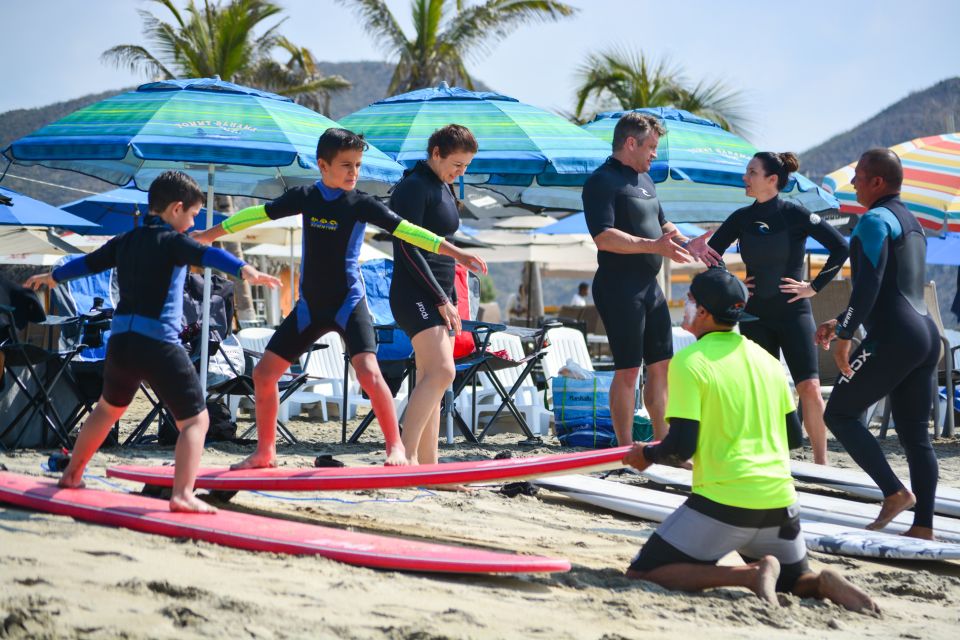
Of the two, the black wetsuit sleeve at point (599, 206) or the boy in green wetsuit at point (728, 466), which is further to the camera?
the black wetsuit sleeve at point (599, 206)

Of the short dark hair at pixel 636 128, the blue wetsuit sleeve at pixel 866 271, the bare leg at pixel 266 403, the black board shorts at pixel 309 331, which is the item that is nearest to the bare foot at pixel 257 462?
the bare leg at pixel 266 403

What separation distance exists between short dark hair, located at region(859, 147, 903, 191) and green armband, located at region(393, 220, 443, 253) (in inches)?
87.3

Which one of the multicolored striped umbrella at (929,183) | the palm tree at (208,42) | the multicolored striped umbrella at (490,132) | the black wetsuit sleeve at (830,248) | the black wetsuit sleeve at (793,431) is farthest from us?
the palm tree at (208,42)

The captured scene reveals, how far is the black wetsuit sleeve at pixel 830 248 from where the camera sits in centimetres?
694

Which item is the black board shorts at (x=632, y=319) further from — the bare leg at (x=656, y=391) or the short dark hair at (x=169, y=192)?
the short dark hair at (x=169, y=192)

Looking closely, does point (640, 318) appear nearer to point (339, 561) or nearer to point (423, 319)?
point (423, 319)

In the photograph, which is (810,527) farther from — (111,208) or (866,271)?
(111,208)

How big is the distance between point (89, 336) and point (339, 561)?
4444 mm

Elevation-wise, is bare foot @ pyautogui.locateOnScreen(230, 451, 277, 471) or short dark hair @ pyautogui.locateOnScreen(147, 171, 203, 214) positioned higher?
short dark hair @ pyautogui.locateOnScreen(147, 171, 203, 214)

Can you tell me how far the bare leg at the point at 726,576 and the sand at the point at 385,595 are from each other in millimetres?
50

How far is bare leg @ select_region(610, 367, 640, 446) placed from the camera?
643 centimetres

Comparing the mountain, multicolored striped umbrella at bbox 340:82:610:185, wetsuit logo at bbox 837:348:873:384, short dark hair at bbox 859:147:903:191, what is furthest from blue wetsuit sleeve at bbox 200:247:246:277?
the mountain

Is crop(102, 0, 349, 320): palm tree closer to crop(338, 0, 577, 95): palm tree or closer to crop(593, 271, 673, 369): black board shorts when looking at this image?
crop(338, 0, 577, 95): palm tree

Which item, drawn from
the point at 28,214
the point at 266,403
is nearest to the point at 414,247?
the point at 266,403
